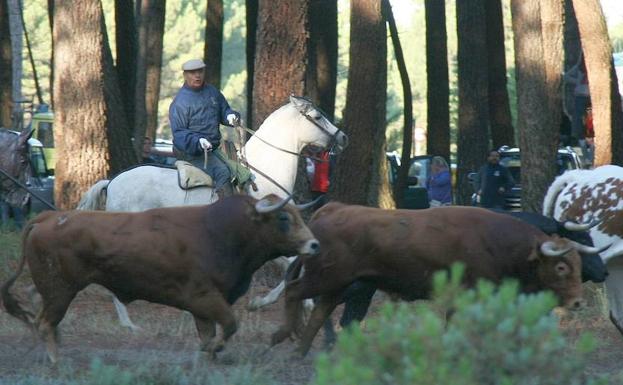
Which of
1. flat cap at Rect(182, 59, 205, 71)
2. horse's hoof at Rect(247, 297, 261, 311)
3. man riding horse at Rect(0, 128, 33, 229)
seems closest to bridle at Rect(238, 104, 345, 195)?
flat cap at Rect(182, 59, 205, 71)

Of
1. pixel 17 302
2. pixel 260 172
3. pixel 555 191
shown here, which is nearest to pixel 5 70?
pixel 260 172

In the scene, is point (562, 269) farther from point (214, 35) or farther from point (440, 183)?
point (214, 35)

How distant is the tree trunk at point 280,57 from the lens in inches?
671

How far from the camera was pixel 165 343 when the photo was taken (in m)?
12.6

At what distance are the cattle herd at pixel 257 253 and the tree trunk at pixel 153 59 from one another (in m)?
21.9

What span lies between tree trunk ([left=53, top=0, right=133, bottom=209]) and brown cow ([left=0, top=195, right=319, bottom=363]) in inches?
249

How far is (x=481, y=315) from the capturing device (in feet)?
20.6

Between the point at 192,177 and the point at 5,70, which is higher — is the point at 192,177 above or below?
below

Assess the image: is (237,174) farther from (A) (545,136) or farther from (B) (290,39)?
(A) (545,136)

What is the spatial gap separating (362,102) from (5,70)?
10044 millimetres

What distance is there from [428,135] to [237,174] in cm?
1714

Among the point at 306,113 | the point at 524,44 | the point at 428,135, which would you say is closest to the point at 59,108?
the point at 306,113

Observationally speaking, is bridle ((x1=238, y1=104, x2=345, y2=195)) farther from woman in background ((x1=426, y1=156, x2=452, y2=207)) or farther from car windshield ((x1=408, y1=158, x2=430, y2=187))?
car windshield ((x1=408, y1=158, x2=430, y2=187))

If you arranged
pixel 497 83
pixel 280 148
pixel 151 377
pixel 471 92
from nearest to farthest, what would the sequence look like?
pixel 151 377 < pixel 280 148 < pixel 471 92 < pixel 497 83
